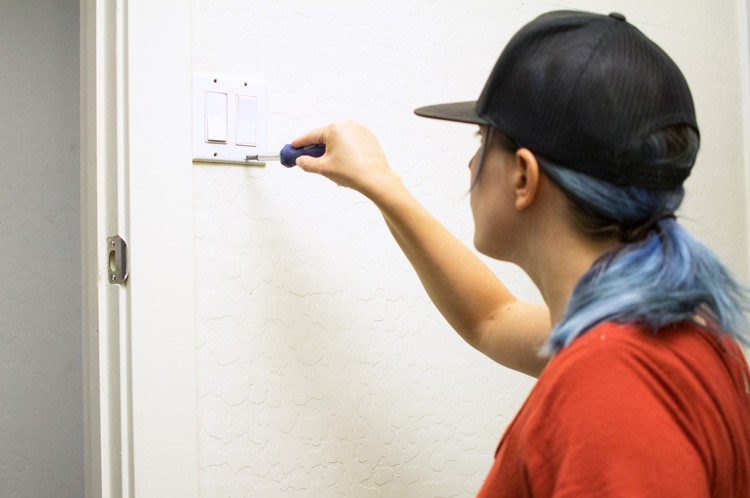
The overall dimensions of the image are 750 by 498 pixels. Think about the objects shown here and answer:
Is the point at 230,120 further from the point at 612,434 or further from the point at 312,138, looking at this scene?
the point at 612,434

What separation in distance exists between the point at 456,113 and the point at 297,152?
21cm

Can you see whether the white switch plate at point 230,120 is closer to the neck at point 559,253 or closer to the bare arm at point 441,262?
the bare arm at point 441,262

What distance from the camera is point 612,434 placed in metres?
0.43

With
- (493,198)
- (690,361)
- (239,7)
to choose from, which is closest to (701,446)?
(690,361)

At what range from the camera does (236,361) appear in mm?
808

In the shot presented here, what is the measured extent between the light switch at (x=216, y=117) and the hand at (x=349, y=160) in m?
0.10

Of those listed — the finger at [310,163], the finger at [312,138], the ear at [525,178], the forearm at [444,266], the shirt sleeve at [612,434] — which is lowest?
the shirt sleeve at [612,434]

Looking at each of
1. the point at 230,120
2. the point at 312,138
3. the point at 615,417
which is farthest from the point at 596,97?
the point at 230,120

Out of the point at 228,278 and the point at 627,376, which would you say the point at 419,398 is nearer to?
the point at 228,278

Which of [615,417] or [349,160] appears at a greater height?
[349,160]

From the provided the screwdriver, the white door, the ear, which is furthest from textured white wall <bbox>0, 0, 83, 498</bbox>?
the ear

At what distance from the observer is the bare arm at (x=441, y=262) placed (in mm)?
760

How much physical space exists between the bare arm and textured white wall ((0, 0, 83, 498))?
1.07 m

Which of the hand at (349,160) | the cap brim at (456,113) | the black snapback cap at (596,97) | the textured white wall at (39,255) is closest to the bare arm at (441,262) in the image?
the hand at (349,160)
